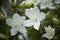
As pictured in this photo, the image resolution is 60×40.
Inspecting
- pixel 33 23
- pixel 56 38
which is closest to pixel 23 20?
pixel 33 23

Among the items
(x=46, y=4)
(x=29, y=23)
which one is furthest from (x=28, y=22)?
(x=46, y=4)

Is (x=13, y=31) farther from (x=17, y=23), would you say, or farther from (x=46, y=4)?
(x=46, y=4)

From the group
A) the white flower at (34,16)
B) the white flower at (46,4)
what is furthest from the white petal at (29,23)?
the white flower at (46,4)

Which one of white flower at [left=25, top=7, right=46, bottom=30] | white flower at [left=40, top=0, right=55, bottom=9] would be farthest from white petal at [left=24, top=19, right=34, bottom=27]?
white flower at [left=40, top=0, right=55, bottom=9]

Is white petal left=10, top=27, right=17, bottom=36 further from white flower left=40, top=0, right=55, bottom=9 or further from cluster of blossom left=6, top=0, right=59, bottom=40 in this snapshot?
white flower left=40, top=0, right=55, bottom=9

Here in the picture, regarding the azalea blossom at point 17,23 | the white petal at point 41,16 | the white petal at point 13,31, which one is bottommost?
the white petal at point 13,31

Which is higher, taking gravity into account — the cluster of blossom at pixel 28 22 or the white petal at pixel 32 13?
the white petal at pixel 32 13

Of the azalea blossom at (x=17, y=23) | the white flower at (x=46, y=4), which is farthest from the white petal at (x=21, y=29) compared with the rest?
the white flower at (x=46, y=4)

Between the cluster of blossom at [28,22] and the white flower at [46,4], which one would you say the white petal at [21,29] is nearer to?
the cluster of blossom at [28,22]
